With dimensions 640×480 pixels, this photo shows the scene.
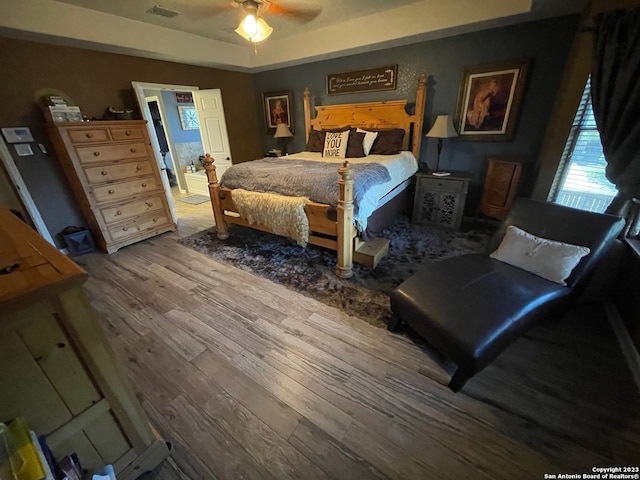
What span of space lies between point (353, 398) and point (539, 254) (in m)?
1.47

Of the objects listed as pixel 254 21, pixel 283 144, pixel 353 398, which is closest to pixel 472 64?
pixel 254 21

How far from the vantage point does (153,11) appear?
2721mm

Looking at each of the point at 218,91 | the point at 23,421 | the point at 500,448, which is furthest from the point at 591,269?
the point at 218,91

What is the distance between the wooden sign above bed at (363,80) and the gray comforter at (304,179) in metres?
1.59

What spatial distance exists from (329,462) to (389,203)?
2421 mm

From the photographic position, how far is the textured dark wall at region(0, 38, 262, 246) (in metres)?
2.49

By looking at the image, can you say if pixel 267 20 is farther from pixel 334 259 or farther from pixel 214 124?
pixel 334 259

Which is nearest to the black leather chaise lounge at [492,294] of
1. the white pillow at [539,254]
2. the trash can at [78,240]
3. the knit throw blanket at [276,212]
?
the white pillow at [539,254]

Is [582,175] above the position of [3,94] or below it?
below

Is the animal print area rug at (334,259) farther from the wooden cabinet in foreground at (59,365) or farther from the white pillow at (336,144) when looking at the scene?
the wooden cabinet in foreground at (59,365)

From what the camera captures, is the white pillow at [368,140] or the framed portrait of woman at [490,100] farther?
the white pillow at [368,140]

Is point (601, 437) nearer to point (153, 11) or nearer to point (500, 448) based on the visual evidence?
point (500, 448)

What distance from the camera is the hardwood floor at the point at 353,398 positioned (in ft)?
3.60

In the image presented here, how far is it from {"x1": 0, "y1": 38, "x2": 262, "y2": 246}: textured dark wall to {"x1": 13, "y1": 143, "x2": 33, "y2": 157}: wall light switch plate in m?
0.04
